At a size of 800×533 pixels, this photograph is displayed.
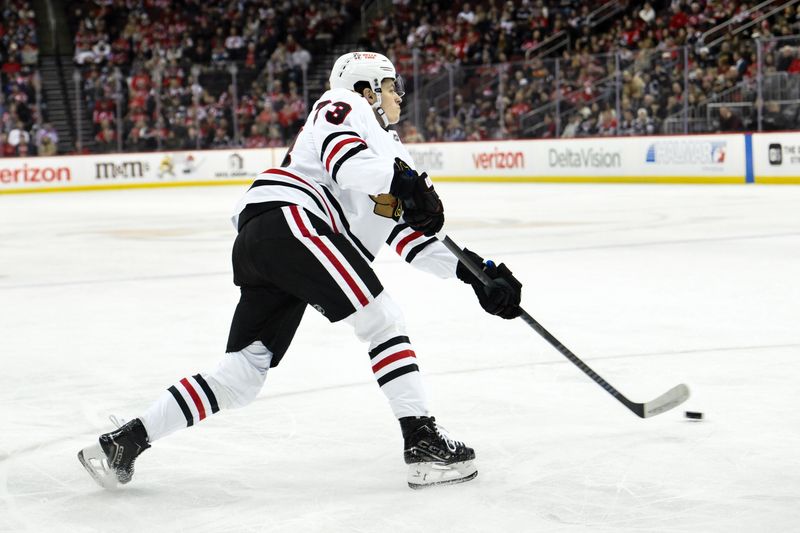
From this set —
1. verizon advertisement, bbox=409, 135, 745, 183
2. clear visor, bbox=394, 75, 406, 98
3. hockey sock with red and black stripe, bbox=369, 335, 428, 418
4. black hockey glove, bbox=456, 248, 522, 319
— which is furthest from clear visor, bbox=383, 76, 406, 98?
verizon advertisement, bbox=409, 135, 745, 183

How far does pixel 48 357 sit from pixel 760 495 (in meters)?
3.11

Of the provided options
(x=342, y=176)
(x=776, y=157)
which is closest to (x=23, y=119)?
(x=776, y=157)

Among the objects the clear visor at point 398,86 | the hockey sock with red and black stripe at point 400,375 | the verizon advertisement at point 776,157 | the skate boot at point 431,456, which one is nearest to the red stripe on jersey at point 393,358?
the hockey sock with red and black stripe at point 400,375

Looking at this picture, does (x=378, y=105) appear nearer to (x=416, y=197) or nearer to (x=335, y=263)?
(x=416, y=197)

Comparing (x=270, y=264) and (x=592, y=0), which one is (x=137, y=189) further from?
(x=270, y=264)

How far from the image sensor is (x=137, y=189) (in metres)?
20.0

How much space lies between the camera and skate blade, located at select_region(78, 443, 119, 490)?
2.93m

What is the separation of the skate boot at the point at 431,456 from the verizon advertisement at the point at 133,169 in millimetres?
17108

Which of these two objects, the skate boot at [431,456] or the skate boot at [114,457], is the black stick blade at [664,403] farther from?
the skate boot at [114,457]

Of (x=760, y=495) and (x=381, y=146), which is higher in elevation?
(x=381, y=146)

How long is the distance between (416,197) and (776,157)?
13.8 metres

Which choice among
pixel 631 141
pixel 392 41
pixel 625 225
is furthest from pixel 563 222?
pixel 392 41

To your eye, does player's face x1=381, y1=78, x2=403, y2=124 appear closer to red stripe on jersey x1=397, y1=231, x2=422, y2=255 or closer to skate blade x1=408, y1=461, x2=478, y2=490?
red stripe on jersey x1=397, y1=231, x2=422, y2=255

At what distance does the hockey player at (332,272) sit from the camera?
2.86m
